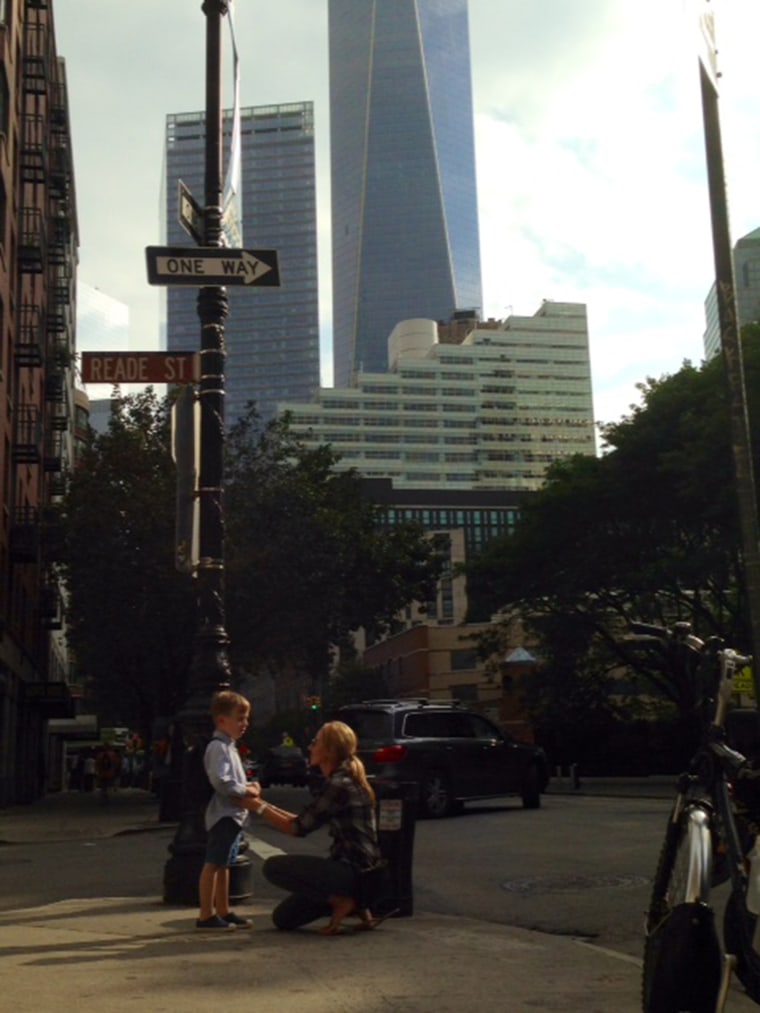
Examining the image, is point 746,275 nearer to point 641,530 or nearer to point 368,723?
point 641,530

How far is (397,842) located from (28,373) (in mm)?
35890

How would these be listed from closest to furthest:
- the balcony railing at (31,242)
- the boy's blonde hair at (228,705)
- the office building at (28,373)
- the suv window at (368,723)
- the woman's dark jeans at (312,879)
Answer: the woman's dark jeans at (312,879) < the boy's blonde hair at (228,705) < the suv window at (368,723) < the office building at (28,373) < the balcony railing at (31,242)

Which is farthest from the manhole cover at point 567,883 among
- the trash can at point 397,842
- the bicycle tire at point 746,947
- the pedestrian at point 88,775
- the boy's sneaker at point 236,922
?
the pedestrian at point 88,775

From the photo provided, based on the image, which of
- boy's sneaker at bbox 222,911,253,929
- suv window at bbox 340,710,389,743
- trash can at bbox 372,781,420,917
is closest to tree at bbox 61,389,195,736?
suv window at bbox 340,710,389,743

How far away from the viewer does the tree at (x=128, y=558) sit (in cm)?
3491

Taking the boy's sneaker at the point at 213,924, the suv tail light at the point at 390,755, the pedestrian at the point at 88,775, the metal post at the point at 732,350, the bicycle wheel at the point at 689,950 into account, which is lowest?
the pedestrian at the point at 88,775

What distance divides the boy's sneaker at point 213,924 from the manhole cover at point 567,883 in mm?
3626

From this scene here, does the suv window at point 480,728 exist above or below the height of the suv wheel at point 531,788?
above

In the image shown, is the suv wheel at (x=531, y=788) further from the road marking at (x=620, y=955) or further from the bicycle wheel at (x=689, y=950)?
the bicycle wheel at (x=689, y=950)

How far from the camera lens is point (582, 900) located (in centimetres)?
1009

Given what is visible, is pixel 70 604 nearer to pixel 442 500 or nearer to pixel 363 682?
pixel 363 682

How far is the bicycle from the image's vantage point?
3.88 metres

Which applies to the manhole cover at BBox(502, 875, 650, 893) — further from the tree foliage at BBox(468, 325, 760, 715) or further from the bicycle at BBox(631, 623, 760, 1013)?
the tree foliage at BBox(468, 325, 760, 715)

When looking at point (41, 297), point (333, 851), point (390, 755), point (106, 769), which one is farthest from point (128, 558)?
point (333, 851)
